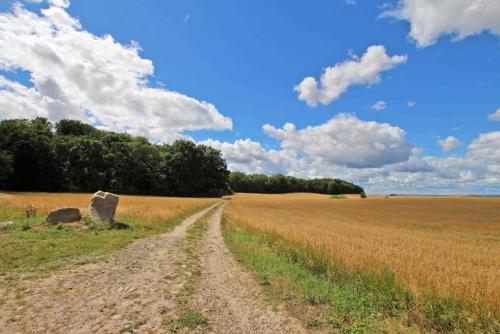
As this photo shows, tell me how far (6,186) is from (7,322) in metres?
94.7

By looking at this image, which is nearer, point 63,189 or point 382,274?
point 382,274

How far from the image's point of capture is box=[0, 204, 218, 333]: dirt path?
6621 millimetres

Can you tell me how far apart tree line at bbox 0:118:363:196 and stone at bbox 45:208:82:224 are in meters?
64.8

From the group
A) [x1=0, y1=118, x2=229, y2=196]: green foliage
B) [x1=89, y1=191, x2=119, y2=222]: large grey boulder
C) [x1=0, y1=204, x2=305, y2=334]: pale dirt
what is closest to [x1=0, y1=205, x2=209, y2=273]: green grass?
[x1=89, y1=191, x2=119, y2=222]: large grey boulder

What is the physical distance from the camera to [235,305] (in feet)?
27.1

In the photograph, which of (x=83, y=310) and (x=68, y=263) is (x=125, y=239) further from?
(x=83, y=310)

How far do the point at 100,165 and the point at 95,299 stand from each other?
304ft

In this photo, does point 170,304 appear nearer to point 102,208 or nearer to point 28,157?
point 102,208

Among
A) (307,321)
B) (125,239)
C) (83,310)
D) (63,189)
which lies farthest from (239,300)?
(63,189)

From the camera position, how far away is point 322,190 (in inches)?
7805

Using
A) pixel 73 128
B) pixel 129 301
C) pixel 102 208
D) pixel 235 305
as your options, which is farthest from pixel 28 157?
pixel 235 305

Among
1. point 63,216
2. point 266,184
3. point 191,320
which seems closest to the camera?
point 191,320

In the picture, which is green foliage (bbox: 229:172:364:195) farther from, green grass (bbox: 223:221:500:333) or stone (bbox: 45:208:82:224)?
green grass (bbox: 223:221:500:333)

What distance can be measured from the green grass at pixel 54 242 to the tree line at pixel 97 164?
67.4 metres
